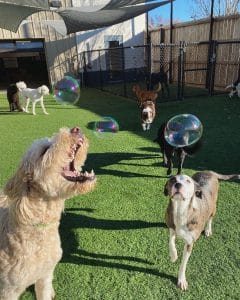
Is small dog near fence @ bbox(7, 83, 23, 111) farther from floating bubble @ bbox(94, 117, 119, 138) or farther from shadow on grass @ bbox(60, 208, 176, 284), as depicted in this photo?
shadow on grass @ bbox(60, 208, 176, 284)

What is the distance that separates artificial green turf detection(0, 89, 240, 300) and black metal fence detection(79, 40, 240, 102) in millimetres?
5666

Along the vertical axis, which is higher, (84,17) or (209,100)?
(84,17)

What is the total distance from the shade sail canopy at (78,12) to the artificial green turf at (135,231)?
3741 mm

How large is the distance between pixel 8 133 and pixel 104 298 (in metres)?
7.21

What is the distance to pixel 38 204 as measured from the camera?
2.21 m

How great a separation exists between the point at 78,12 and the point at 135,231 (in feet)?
27.8

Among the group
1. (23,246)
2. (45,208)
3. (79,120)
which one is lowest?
(79,120)

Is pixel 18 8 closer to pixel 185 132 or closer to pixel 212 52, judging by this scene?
pixel 185 132

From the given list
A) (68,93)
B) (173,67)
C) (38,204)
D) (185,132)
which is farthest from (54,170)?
(173,67)

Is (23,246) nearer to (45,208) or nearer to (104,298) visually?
(45,208)

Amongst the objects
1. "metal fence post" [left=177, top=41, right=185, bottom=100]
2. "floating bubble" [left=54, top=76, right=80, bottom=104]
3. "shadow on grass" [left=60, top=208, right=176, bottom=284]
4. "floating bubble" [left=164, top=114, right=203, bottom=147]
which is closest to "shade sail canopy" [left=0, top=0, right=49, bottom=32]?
"floating bubble" [left=54, top=76, right=80, bottom=104]

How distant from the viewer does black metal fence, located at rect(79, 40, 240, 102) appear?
41.3 ft

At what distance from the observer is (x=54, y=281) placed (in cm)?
316

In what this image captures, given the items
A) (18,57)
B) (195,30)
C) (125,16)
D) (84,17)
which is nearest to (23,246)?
(84,17)
